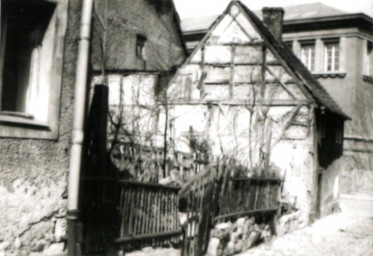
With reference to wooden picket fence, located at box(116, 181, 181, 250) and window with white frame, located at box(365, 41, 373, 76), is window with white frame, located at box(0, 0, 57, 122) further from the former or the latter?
window with white frame, located at box(365, 41, 373, 76)

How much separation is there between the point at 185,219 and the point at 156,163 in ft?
13.8

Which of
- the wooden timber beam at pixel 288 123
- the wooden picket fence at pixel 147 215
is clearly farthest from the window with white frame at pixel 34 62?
the wooden timber beam at pixel 288 123

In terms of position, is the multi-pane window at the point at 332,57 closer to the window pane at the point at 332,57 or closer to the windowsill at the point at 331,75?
the window pane at the point at 332,57

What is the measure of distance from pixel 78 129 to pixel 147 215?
246 centimetres

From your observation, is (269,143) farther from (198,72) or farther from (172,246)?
(172,246)

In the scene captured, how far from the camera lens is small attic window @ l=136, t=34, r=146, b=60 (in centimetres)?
2241

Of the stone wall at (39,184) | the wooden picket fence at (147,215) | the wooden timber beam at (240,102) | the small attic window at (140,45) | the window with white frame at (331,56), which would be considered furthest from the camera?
the window with white frame at (331,56)

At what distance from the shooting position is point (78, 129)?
4.93 m

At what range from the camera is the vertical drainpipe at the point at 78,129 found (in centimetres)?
491

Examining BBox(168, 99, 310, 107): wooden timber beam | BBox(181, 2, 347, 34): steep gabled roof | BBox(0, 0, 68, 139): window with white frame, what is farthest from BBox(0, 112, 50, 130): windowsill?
BBox(181, 2, 347, 34): steep gabled roof

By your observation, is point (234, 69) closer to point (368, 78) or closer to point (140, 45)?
point (140, 45)

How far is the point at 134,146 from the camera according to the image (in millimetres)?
12570

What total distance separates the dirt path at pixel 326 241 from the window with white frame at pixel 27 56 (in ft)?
20.2

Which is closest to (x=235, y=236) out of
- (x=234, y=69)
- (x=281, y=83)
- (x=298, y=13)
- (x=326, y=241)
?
(x=326, y=241)
